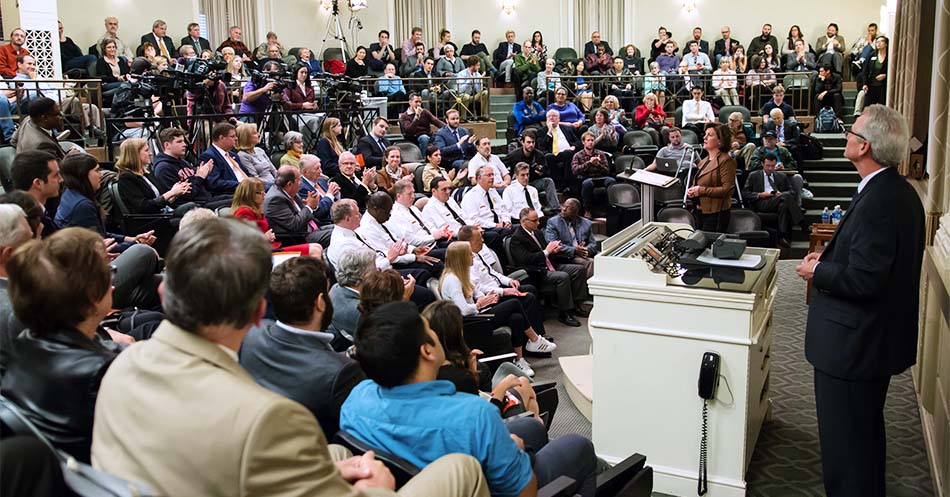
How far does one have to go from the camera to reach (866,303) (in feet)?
10.0

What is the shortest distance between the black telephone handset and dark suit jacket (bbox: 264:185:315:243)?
11.8 ft

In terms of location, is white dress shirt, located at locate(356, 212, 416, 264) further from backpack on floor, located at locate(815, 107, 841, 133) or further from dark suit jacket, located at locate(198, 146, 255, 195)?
backpack on floor, located at locate(815, 107, 841, 133)

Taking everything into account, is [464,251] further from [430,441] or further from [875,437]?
[430,441]

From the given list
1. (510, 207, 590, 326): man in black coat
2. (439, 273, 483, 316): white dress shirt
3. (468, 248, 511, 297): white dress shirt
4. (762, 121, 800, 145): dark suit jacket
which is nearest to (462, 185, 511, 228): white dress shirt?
(510, 207, 590, 326): man in black coat

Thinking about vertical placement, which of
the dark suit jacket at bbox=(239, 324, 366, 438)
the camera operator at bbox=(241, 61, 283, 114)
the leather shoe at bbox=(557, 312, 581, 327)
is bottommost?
the leather shoe at bbox=(557, 312, 581, 327)

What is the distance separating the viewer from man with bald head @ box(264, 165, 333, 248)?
6270mm

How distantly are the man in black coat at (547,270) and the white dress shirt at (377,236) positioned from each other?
1.08 meters

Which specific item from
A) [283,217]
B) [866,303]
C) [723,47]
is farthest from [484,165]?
[723,47]

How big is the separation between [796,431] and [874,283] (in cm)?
170

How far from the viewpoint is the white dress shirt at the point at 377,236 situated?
6258mm

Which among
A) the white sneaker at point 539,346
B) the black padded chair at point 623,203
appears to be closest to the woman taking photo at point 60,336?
the white sneaker at point 539,346

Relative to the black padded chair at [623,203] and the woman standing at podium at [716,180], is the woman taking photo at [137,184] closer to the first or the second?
the woman standing at podium at [716,180]

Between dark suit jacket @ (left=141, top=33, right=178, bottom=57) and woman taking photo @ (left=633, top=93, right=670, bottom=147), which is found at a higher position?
dark suit jacket @ (left=141, top=33, right=178, bottom=57)

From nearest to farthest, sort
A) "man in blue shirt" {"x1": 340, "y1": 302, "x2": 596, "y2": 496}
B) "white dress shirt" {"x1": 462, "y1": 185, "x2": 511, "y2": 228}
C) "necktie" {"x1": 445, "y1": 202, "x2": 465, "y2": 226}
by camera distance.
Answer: "man in blue shirt" {"x1": 340, "y1": 302, "x2": 596, "y2": 496}, "necktie" {"x1": 445, "y1": 202, "x2": 465, "y2": 226}, "white dress shirt" {"x1": 462, "y1": 185, "x2": 511, "y2": 228}
